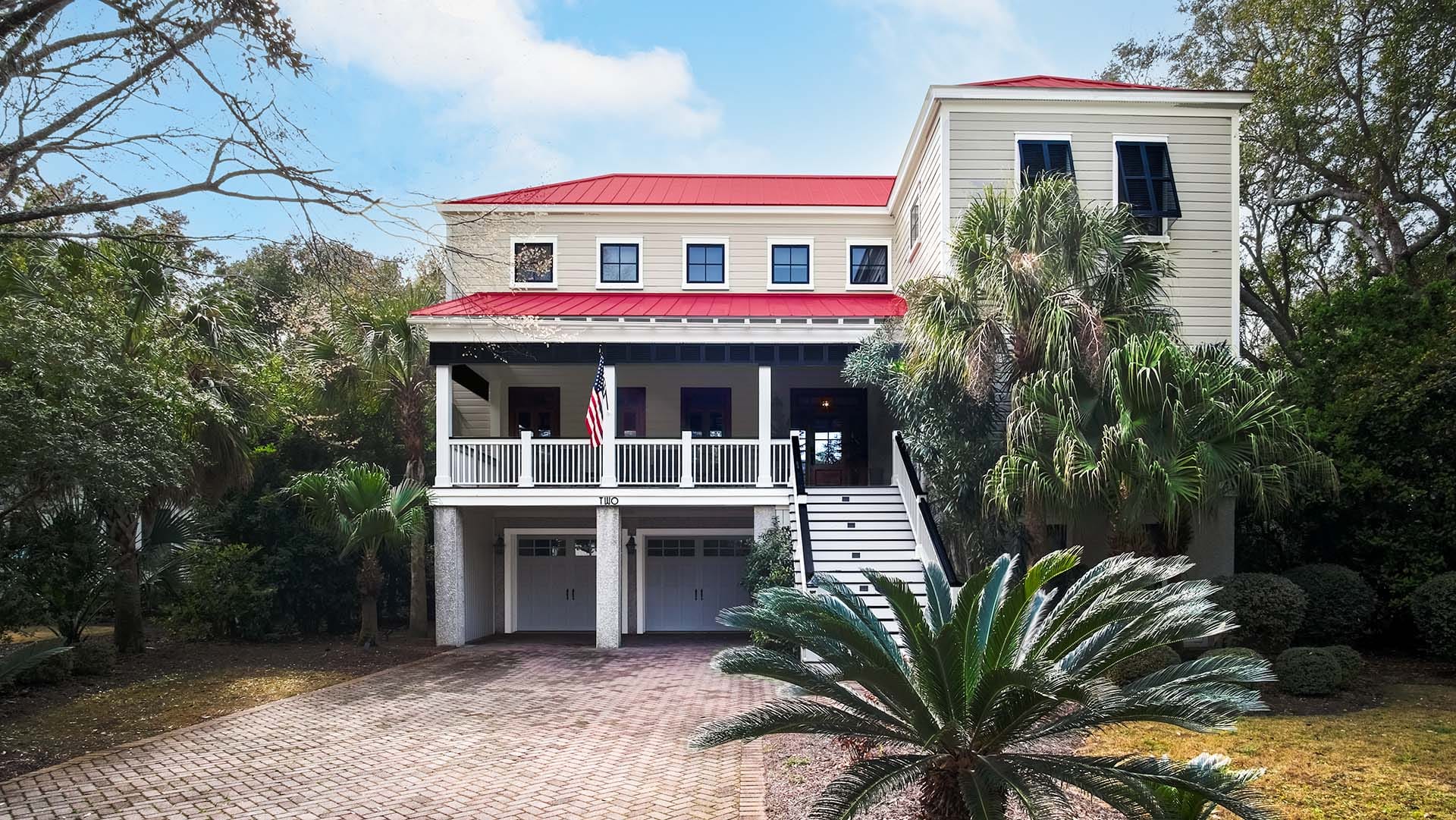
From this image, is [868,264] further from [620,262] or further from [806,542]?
[806,542]

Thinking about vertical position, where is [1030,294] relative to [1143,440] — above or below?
above

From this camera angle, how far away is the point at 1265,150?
19.4 metres

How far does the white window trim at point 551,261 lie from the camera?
59.7 ft

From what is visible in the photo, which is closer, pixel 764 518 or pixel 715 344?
pixel 764 518

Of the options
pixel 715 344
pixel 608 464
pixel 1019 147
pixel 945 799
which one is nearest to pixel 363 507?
pixel 608 464

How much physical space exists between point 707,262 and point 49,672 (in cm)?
1334

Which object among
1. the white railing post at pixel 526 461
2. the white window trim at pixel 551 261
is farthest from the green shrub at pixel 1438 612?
the white window trim at pixel 551 261

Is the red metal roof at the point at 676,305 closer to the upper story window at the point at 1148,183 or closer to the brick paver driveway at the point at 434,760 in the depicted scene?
the upper story window at the point at 1148,183

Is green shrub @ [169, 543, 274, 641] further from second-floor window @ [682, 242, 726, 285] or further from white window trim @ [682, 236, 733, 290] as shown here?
second-floor window @ [682, 242, 726, 285]

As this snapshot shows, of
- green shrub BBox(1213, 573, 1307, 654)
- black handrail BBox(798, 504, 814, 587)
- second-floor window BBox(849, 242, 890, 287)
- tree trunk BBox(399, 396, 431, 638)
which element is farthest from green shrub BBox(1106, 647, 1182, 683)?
tree trunk BBox(399, 396, 431, 638)

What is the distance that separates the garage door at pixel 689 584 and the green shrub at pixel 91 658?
9.27 metres

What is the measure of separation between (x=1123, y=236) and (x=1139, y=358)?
8.74 feet

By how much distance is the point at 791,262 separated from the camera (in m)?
18.8

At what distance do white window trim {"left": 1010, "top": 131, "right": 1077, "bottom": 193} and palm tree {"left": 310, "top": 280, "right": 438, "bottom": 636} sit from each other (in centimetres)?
1089
